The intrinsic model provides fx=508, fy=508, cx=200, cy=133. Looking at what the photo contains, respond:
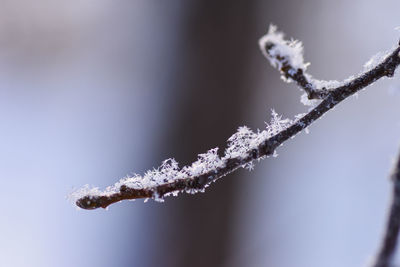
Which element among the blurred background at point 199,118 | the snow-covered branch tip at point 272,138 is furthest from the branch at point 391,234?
the blurred background at point 199,118

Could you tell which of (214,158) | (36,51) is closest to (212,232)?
(214,158)

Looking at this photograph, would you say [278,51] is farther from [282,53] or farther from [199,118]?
[199,118]

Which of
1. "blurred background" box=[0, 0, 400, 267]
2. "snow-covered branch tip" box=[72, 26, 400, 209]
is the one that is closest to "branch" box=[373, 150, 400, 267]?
"snow-covered branch tip" box=[72, 26, 400, 209]

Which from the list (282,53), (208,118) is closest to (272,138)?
(282,53)

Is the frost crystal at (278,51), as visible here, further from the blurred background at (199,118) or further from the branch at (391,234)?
the blurred background at (199,118)

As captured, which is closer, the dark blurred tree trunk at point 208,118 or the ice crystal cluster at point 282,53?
the ice crystal cluster at point 282,53

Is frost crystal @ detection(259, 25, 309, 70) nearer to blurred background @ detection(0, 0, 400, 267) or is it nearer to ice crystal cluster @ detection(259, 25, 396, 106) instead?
ice crystal cluster @ detection(259, 25, 396, 106)
